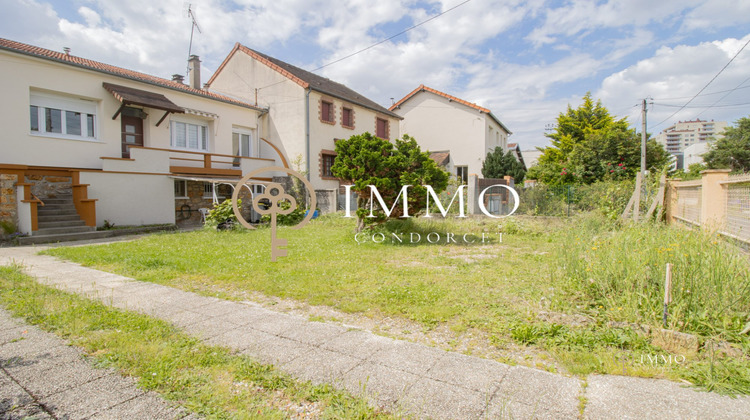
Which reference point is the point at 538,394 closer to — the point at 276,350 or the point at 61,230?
the point at 276,350

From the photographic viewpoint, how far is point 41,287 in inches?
197

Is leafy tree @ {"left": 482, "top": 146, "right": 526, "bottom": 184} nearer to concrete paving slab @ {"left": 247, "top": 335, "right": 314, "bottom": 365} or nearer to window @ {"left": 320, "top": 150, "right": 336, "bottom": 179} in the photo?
window @ {"left": 320, "top": 150, "right": 336, "bottom": 179}

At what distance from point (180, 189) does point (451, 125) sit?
751 inches

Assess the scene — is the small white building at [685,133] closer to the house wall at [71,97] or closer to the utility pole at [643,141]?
the utility pole at [643,141]

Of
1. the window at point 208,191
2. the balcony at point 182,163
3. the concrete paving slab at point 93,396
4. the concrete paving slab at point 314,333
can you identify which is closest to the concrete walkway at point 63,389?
the concrete paving slab at point 93,396

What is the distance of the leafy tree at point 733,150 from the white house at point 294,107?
36202 mm

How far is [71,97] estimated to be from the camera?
12.9 m

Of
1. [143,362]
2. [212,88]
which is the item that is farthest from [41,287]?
[212,88]

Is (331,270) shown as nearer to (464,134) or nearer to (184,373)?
(184,373)

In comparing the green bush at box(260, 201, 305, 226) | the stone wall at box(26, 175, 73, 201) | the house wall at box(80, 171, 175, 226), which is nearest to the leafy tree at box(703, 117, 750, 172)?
the green bush at box(260, 201, 305, 226)

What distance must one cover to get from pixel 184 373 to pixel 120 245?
8009mm

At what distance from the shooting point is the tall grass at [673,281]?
3.37m

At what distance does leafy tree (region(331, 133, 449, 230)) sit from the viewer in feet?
29.9

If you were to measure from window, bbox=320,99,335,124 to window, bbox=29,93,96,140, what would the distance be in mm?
9706
